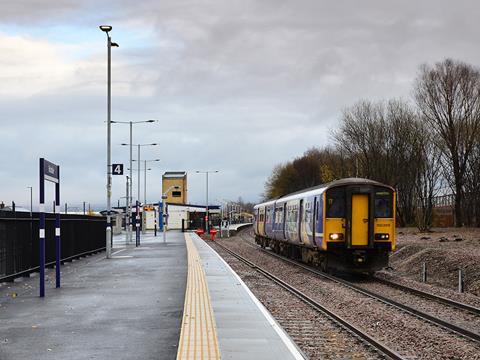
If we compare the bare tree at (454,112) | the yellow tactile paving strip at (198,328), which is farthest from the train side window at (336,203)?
the bare tree at (454,112)

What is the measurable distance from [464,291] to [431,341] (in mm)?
9642

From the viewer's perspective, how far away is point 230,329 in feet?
33.1

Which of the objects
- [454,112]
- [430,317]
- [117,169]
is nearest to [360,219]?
[430,317]

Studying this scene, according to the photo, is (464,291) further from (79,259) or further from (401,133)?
(401,133)

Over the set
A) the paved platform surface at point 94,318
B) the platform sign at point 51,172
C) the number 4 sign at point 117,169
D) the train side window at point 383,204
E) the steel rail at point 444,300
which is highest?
the number 4 sign at point 117,169

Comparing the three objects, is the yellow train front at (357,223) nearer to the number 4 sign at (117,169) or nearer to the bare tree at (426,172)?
the number 4 sign at (117,169)

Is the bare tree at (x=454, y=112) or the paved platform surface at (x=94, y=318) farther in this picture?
the bare tree at (x=454, y=112)

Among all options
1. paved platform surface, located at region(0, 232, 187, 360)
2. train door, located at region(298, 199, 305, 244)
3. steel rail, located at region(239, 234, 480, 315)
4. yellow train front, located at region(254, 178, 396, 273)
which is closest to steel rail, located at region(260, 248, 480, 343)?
yellow train front, located at region(254, 178, 396, 273)

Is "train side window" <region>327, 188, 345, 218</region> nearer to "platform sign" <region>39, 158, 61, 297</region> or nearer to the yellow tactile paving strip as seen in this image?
the yellow tactile paving strip

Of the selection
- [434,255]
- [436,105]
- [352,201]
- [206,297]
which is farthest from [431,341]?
[436,105]

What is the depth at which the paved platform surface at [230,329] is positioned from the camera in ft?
27.4

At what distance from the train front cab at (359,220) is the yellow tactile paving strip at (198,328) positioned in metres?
7.44

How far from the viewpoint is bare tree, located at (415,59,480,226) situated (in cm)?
5066

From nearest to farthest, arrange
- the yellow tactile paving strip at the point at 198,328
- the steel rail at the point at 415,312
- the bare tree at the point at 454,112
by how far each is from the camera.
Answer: the yellow tactile paving strip at the point at 198,328 → the steel rail at the point at 415,312 → the bare tree at the point at 454,112
